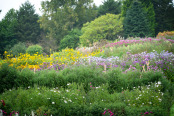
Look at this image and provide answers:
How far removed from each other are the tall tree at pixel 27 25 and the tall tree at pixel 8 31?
2.75 ft

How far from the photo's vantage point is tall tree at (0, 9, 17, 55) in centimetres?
2558

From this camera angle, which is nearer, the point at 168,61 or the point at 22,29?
the point at 168,61

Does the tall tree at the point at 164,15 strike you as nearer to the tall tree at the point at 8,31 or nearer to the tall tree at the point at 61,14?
the tall tree at the point at 61,14

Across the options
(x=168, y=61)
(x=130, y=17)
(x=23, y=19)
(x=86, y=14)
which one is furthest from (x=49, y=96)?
(x=23, y=19)

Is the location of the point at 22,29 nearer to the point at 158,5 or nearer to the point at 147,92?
the point at 158,5

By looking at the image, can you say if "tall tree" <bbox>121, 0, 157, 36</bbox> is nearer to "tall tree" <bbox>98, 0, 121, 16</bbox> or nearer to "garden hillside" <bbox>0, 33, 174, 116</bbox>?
"tall tree" <bbox>98, 0, 121, 16</bbox>

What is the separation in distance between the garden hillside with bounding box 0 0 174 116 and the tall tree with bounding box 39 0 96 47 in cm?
24

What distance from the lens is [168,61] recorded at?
22.9ft

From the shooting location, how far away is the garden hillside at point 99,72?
3.90 metres

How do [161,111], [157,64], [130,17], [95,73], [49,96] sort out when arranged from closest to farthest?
[161,111] → [49,96] → [95,73] → [157,64] → [130,17]

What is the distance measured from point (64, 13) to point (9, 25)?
9.96 m

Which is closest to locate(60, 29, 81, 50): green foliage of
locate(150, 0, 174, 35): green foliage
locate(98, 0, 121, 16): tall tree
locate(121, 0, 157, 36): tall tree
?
locate(98, 0, 121, 16): tall tree

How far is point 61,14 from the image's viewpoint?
27078 mm

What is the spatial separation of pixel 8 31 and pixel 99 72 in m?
25.8
